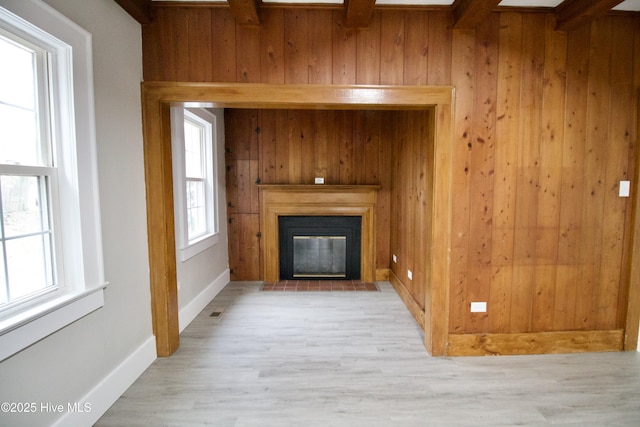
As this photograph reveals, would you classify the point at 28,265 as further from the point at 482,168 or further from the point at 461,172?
the point at 482,168

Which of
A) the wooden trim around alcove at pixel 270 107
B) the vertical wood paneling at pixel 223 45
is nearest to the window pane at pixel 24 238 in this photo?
the wooden trim around alcove at pixel 270 107

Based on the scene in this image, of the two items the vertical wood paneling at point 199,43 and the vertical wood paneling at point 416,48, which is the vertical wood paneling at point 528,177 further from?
the vertical wood paneling at point 199,43

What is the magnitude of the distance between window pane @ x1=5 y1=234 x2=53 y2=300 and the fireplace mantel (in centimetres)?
263

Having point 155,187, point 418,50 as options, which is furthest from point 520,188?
point 155,187

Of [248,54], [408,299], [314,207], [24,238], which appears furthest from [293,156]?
[24,238]

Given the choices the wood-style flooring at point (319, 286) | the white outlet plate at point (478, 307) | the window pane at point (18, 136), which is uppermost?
the window pane at point (18, 136)

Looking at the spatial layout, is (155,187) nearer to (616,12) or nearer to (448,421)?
(448,421)

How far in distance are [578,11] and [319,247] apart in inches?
133

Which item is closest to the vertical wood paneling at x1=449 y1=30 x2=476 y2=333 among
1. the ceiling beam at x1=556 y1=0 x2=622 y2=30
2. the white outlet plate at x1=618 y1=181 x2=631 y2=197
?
the ceiling beam at x1=556 y1=0 x2=622 y2=30

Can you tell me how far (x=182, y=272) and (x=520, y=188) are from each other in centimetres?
308

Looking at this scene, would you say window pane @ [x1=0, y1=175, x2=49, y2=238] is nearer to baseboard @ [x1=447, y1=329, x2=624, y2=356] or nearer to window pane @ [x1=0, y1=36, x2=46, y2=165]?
window pane @ [x1=0, y1=36, x2=46, y2=165]

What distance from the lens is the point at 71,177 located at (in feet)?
5.00

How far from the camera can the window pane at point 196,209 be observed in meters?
3.22

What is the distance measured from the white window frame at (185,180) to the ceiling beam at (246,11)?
80cm
